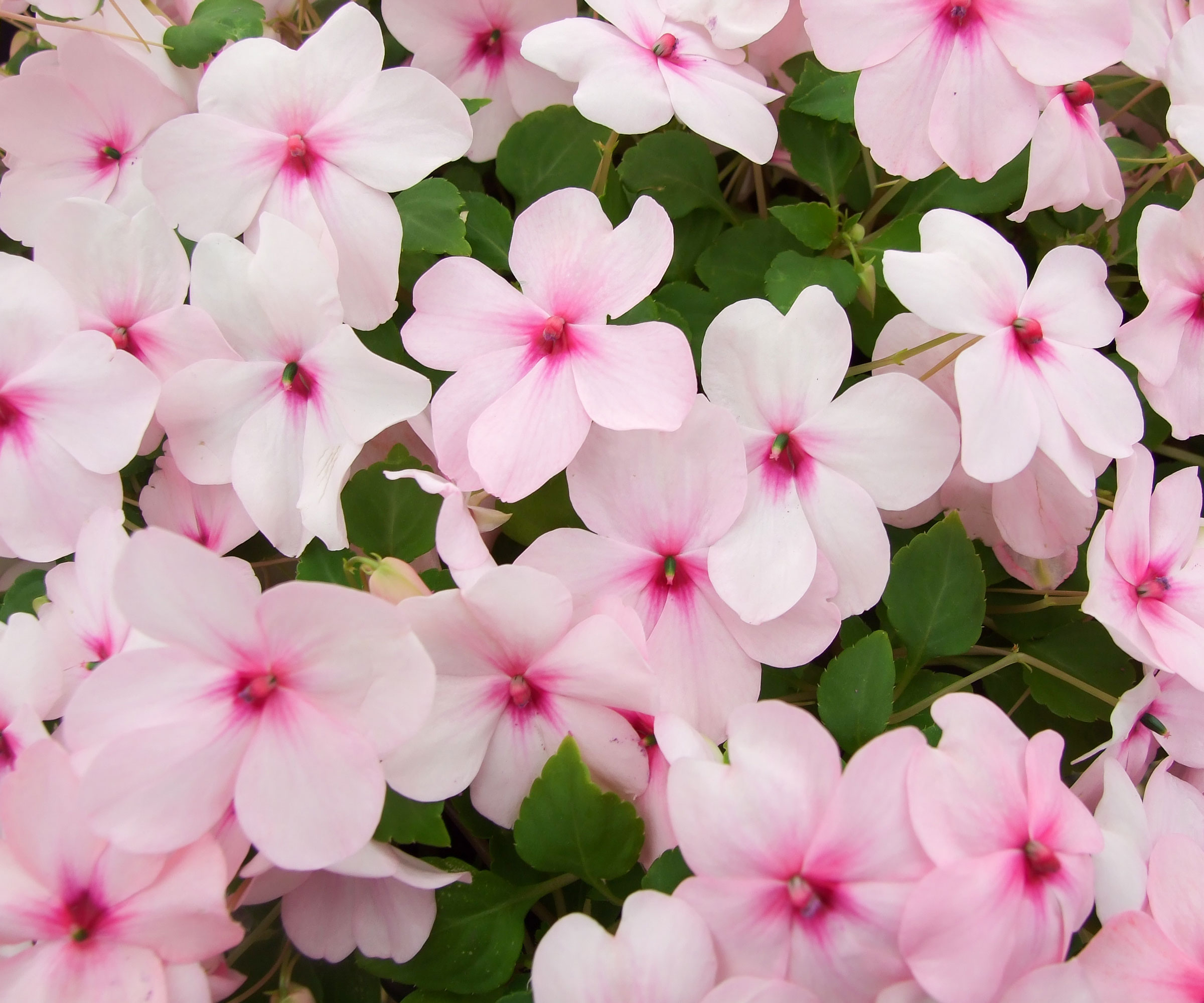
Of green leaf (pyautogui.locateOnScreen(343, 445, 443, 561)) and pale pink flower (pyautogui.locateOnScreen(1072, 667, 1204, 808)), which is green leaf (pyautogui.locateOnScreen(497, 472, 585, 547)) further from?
pale pink flower (pyautogui.locateOnScreen(1072, 667, 1204, 808))

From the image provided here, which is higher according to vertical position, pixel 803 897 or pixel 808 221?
pixel 808 221

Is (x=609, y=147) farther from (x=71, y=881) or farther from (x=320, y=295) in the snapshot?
(x=71, y=881)

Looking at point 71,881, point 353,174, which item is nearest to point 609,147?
point 353,174

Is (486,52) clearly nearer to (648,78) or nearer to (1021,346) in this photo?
(648,78)

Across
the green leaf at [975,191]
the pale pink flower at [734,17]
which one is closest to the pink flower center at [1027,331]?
the green leaf at [975,191]

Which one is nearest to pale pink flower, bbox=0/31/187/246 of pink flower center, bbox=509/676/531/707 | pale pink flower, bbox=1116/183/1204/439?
pink flower center, bbox=509/676/531/707

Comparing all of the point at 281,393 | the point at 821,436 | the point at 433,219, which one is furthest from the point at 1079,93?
the point at 281,393

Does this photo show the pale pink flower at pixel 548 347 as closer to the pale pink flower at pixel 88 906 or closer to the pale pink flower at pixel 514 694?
the pale pink flower at pixel 514 694
